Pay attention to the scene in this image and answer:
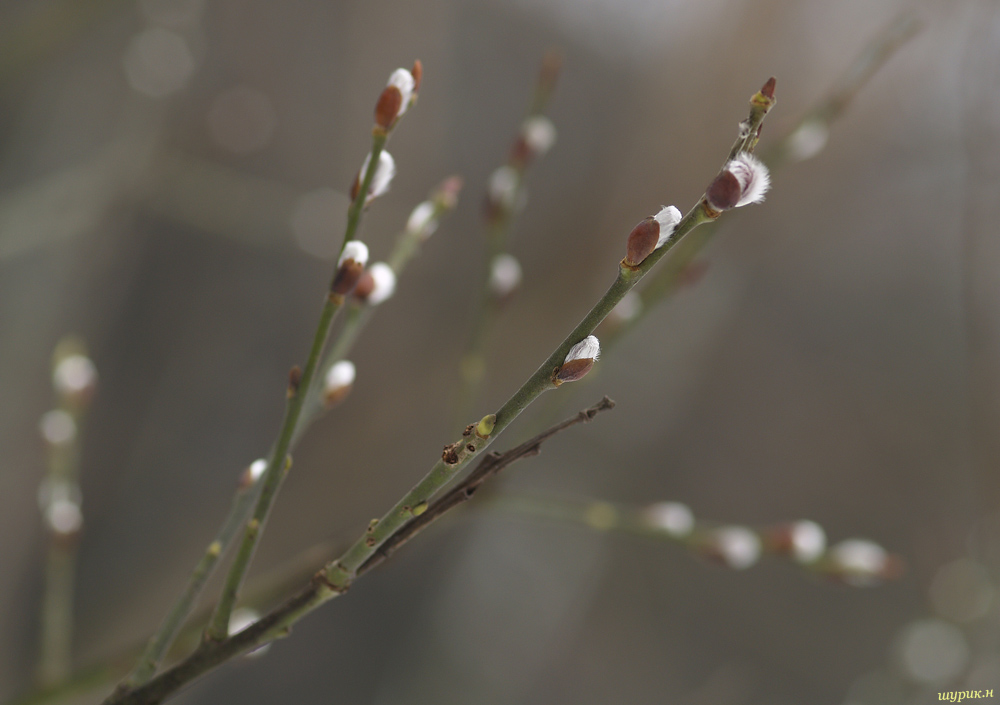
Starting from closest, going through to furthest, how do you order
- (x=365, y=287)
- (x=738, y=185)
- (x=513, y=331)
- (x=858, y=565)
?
1. (x=738, y=185)
2. (x=365, y=287)
3. (x=858, y=565)
4. (x=513, y=331)

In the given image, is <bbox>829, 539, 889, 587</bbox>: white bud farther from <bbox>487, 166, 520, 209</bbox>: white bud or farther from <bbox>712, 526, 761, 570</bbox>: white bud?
<bbox>487, 166, 520, 209</bbox>: white bud

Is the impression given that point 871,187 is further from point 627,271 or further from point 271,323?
point 627,271

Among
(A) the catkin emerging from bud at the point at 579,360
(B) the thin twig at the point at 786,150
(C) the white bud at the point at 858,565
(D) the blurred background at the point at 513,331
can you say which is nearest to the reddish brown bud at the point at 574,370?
(A) the catkin emerging from bud at the point at 579,360

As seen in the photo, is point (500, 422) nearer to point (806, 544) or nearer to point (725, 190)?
point (725, 190)

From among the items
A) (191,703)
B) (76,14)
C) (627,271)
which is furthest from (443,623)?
(627,271)

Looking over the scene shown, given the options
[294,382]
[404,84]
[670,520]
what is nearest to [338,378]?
[294,382]

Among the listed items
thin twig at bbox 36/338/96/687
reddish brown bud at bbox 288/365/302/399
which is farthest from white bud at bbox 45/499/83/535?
reddish brown bud at bbox 288/365/302/399
